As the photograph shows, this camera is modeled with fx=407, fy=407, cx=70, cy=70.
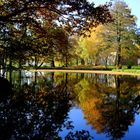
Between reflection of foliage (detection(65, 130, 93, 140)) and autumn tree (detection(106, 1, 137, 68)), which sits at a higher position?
autumn tree (detection(106, 1, 137, 68))

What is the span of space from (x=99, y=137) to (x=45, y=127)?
5.21 ft

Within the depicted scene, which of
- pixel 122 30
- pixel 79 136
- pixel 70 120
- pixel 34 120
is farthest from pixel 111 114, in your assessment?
pixel 122 30

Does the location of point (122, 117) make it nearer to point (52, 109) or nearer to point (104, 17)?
point (52, 109)

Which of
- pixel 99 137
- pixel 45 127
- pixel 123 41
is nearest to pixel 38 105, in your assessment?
pixel 45 127

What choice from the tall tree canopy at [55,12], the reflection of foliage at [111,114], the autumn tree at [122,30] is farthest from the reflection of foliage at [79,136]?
the autumn tree at [122,30]

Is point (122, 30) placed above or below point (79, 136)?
above

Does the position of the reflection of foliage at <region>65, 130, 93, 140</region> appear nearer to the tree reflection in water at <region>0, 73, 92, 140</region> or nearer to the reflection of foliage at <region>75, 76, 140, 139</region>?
the tree reflection in water at <region>0, 73, 92, 140</region>

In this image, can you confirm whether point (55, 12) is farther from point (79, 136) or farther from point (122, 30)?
point (122, 30)

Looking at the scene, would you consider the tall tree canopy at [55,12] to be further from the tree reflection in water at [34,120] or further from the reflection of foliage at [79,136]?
the reflection of foliage at [79,136]

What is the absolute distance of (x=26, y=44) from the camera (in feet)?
54.1

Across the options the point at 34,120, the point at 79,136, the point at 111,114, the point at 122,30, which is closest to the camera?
the point at 79,136

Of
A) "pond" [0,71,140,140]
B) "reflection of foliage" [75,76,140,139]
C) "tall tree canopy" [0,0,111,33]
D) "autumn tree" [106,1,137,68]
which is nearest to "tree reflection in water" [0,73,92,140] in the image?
"pond" [0,71,140,140]

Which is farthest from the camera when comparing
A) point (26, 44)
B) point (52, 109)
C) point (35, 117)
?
point (26, 44)

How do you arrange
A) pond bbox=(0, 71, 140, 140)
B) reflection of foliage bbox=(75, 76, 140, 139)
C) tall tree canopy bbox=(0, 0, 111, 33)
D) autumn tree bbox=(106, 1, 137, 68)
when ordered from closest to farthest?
pond bbox=(0, 71, 140, 140) < reflection of foliage bbox=(75, 76, 140, 139) < tall tree canopy bbox=(0, 0, 111, 33) < autumn tree bbox=(106, 1, 137, 68)
